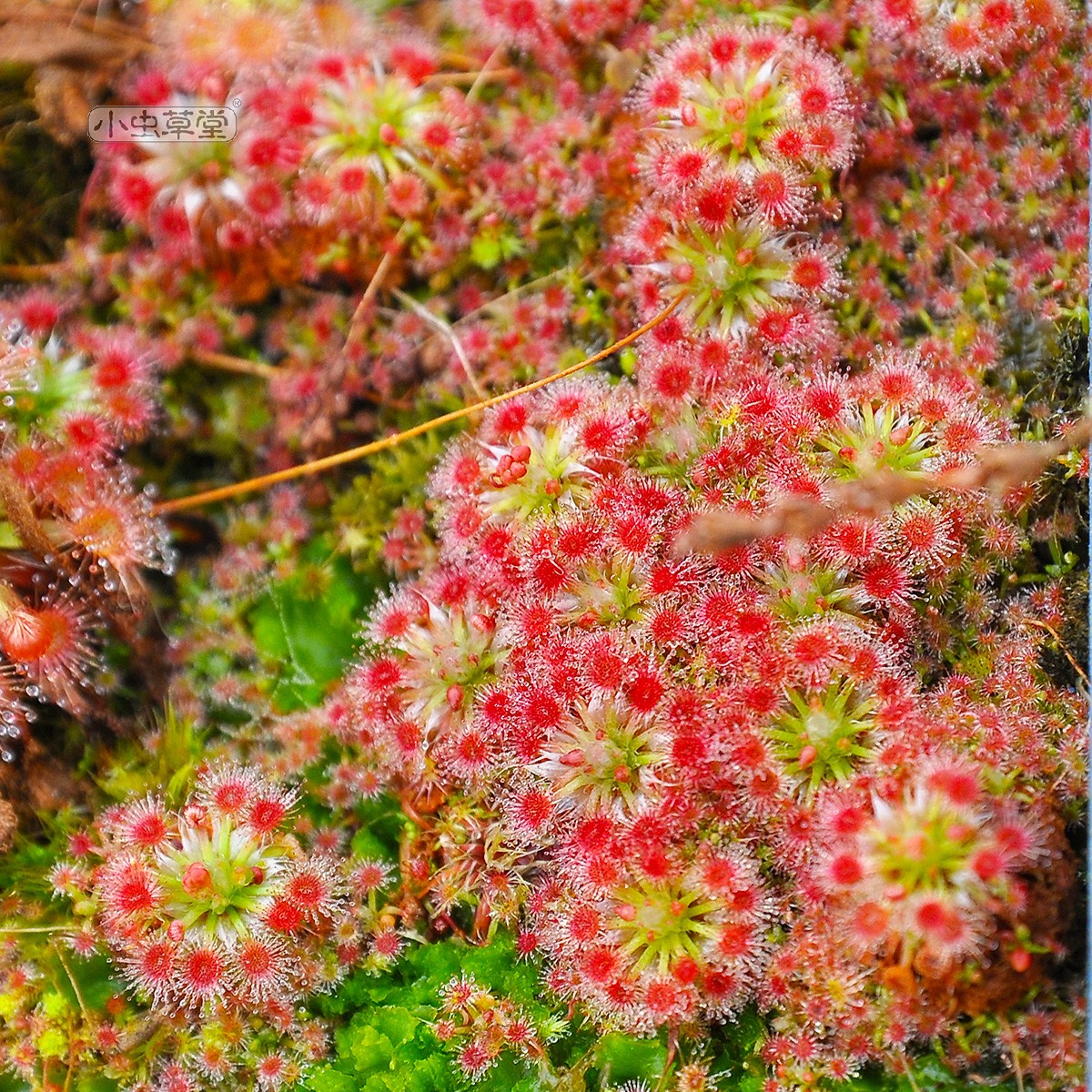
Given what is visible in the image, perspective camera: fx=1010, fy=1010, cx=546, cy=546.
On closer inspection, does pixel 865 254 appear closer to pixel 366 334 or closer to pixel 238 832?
pixel 366 334

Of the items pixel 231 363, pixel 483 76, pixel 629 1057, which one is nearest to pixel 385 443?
pixel 231 363

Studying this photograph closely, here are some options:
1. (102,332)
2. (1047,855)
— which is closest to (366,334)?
(102,332)

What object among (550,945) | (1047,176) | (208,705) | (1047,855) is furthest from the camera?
(208,705)

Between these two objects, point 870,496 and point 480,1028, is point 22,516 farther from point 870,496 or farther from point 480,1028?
point 870,496

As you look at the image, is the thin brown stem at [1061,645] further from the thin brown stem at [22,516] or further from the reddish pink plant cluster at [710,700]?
the thin brown stem at [22,516]

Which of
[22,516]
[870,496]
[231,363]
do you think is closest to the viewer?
[870,496]

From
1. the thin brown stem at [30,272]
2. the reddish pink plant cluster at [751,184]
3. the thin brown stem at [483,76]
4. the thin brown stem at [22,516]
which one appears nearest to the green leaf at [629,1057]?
the reddish pink plant cluster at [751,184]
